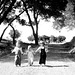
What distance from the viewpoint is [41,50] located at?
1389 centimetres

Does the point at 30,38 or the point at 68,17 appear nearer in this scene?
the point at 68,17

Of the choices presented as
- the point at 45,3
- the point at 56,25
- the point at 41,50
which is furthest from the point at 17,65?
the point at 56,25

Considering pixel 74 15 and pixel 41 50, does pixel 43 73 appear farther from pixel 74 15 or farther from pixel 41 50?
pixel 74 15

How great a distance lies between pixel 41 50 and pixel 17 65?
5.62ft

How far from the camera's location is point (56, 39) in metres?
71.0

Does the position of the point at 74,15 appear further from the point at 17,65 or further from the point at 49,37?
the point at 49,37

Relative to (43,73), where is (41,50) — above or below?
above

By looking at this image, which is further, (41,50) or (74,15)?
(74,15)

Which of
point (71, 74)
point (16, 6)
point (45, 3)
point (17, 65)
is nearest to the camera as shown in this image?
point (71, 74)

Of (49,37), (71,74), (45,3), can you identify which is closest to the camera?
(71,74)

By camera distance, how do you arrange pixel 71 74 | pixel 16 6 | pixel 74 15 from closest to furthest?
1. pixel 71 74
2. pixel 74 15
3. pixel 16 6

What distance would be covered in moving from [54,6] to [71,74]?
19.9 metres

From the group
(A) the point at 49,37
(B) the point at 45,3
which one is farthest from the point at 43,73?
(A) the point at 49,37


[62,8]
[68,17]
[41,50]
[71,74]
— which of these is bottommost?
[71,74]
